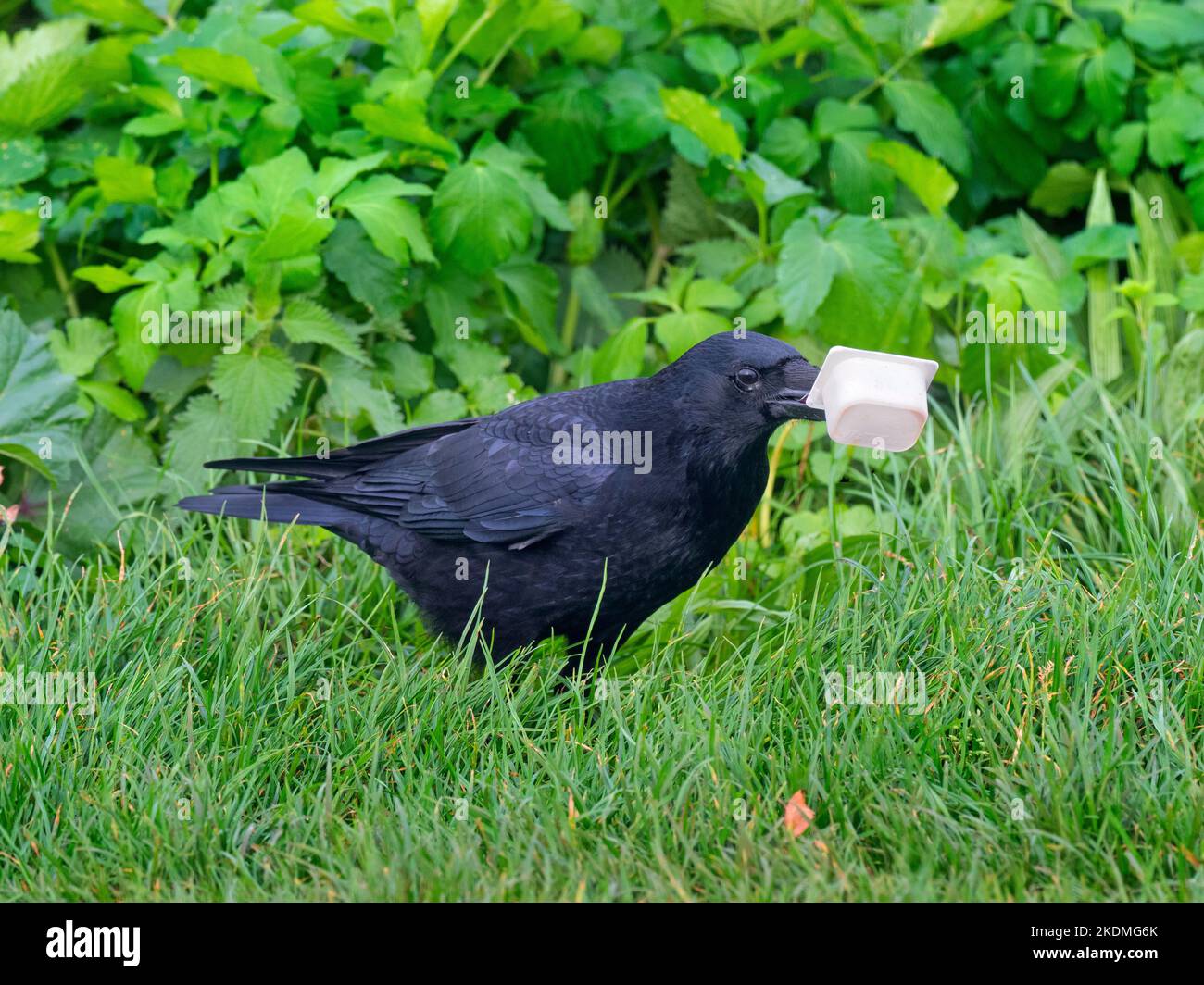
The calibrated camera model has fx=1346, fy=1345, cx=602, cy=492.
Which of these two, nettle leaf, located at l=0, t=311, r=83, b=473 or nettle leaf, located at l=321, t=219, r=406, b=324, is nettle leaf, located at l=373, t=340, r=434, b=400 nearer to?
nettle leaf, located at l=321, t=219, r=406, b=324

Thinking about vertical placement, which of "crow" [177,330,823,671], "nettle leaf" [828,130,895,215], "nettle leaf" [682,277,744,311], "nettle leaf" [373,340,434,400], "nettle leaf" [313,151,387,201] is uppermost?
"nettle leaf" [828,130,895,215]

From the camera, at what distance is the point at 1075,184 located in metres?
4.73

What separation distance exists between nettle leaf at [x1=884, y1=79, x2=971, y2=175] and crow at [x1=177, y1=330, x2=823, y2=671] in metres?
1.76

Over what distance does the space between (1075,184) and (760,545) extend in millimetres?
1963

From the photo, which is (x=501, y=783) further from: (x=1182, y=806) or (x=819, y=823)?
(x=1182, y=806)

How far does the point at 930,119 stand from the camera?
4301mm

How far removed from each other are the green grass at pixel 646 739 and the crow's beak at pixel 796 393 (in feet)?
1.58

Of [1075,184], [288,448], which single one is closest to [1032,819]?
[288,448]

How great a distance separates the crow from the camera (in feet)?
9.21

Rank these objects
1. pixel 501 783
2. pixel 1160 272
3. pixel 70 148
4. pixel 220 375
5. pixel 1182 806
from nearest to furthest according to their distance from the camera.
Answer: pixel 1182 806
pixel 501 783
pixel 220 375
pixel 70 148
pixel 1160 272

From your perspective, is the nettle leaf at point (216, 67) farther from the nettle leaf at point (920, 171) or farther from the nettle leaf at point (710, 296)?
the nettle leaf at point (920, 171)

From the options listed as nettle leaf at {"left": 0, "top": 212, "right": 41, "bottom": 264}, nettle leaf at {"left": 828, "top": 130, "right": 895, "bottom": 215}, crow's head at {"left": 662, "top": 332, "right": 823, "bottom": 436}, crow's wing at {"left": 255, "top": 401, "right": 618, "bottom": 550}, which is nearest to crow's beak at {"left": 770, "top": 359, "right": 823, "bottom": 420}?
crow's head at {"left": 662, "top": 332, "right": 823, "bottom": 436}

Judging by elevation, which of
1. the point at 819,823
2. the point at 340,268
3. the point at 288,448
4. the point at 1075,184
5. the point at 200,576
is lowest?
the point at 819,823

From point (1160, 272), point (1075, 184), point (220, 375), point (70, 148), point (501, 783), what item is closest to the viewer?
point (501, 783)
